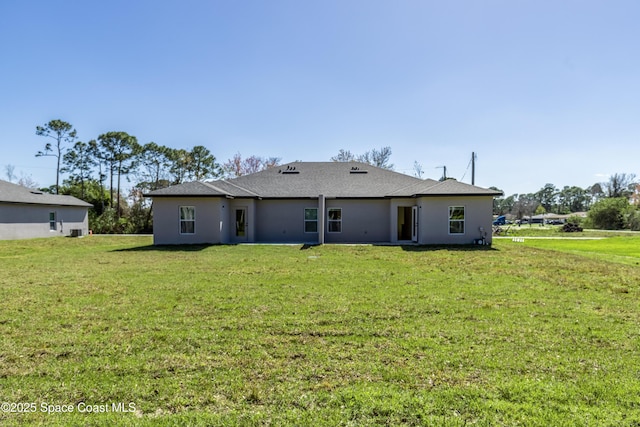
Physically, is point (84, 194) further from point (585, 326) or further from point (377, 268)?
point (585, 326)

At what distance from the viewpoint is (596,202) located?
37719mm

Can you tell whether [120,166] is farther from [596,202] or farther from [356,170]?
[596,202]

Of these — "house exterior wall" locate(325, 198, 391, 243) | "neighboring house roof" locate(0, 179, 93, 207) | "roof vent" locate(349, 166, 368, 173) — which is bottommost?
"house exterior wall" locate(325, 198, 391, 243)

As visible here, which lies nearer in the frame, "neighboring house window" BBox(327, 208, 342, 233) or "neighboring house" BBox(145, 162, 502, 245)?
"neighboring house" BBox(145, 162, 502, 245)

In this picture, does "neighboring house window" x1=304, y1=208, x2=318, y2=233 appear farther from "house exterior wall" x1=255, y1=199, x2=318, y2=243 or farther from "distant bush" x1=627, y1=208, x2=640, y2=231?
"distant bush" x1=627, y1=208, x2=640, y2=231

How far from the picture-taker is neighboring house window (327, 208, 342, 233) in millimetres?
19411

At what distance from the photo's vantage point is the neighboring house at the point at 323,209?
16938 millimetres

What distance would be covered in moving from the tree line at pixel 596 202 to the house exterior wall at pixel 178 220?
3937 cm

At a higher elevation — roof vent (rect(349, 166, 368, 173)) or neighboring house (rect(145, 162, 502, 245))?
roof vent (rect(349, 166, 368, 173))

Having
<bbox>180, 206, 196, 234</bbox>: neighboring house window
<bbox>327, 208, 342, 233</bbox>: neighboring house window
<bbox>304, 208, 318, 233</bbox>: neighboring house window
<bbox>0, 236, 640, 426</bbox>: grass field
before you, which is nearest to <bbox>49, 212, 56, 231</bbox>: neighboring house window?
<bbox>180, 206, 196, 234</bbox>: neighboring house window

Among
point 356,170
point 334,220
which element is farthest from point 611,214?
point 334,220

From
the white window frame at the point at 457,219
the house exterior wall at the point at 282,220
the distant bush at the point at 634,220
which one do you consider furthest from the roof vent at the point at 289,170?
the distant bush at the point at 634,220

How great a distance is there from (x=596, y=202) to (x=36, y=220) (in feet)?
176

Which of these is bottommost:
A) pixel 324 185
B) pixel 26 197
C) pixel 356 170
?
pixel 26 197
